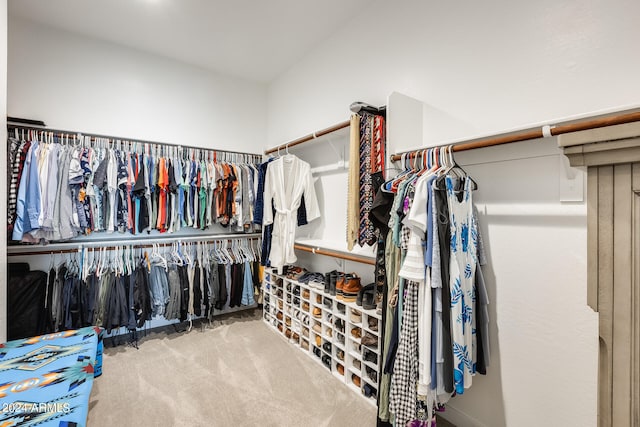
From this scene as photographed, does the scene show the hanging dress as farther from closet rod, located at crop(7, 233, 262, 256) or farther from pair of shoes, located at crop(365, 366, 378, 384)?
closet rod, located at crop(7, 233, 262, 256)

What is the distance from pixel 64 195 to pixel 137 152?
0.74 meters

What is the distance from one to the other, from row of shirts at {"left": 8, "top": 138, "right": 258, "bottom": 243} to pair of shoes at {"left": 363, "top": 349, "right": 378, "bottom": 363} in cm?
185

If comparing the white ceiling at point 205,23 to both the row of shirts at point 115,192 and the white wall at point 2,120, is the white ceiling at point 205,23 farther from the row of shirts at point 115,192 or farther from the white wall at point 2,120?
the row of shirts at point 115,192

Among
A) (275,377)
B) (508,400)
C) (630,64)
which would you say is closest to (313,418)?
(275,377)

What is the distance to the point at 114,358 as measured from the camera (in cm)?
238

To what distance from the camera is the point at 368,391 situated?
1.90 metres

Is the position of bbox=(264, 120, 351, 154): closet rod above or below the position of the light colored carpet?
above

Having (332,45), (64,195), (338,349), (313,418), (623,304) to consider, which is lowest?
(313,418)

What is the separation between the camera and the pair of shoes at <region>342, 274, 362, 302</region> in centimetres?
208

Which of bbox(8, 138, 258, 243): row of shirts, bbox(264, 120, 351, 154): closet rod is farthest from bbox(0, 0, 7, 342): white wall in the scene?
bbox(264, 120, 351, 154): closet rod

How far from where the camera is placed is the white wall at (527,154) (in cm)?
124

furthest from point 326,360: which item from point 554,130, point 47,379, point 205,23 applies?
point 205,23

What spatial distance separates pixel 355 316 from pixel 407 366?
0.69 meters

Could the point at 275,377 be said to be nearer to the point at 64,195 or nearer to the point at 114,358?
the point at 114,358
